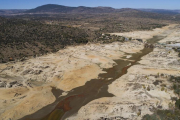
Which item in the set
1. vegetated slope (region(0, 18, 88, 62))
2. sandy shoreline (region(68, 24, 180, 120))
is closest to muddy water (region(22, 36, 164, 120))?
sandy shoreline (region(68, 24, 180, 120))

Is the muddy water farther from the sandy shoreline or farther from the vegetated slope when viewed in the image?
the vegetated slope

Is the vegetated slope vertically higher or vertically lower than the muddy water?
higher

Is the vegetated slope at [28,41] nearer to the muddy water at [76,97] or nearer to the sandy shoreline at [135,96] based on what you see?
the muddy water at [76,97]

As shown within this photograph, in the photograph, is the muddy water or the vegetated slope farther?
the vegetated slope

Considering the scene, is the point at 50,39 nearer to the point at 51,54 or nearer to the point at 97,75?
the point at 51,54

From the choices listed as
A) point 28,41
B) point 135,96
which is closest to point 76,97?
point 135,96

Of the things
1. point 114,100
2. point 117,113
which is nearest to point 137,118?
point 117,113

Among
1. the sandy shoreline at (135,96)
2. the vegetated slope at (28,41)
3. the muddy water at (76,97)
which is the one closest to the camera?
the sandy shoreline at (135,96)

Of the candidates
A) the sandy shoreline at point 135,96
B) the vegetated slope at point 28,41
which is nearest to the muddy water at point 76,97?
the sandy shoreline at point 135,96

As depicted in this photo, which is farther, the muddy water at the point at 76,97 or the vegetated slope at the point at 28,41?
the vegetated slope at the point at 28,41

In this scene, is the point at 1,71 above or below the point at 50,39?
below

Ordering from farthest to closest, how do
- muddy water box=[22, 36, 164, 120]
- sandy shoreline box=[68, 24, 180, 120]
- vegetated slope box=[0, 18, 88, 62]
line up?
vegetated slope box=[0, 18, 88, 62] < muddy water box=[22, 36, 164, 120] < sandy shoreline box=[68, 24, 180, 120]
